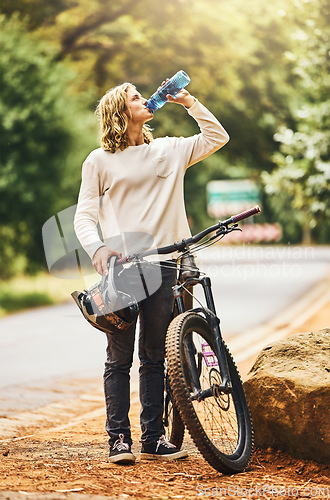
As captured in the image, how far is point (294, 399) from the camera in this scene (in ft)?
15.0

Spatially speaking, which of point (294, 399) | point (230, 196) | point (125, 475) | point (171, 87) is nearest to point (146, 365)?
point (125, 475)

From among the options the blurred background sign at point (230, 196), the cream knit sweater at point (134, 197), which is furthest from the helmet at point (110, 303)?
the blurred background sign at point (230, 196)

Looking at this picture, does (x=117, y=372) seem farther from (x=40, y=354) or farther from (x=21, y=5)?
(x=21, y=5)

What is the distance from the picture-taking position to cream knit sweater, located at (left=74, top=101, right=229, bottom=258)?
466 centimetres

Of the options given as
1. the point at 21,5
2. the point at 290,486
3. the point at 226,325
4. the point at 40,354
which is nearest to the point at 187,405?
the point at 290,486

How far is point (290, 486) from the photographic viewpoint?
418 centimetres

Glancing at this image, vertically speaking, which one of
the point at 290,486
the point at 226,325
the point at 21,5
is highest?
the point at 21,5

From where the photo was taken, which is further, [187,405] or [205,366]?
[205,366]

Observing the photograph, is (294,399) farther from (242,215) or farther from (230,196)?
(230,196)

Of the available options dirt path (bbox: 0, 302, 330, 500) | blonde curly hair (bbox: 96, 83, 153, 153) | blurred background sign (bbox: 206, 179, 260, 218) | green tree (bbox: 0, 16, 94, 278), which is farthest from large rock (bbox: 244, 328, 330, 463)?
blurred background sign (bbox: 206, 179, 260, 218)

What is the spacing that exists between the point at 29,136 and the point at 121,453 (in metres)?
13.8

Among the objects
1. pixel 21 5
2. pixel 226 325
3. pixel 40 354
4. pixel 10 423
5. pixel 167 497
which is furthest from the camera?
pixel 21 5

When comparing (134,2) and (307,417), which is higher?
(134,2)

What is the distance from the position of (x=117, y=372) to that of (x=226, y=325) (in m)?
8.48
